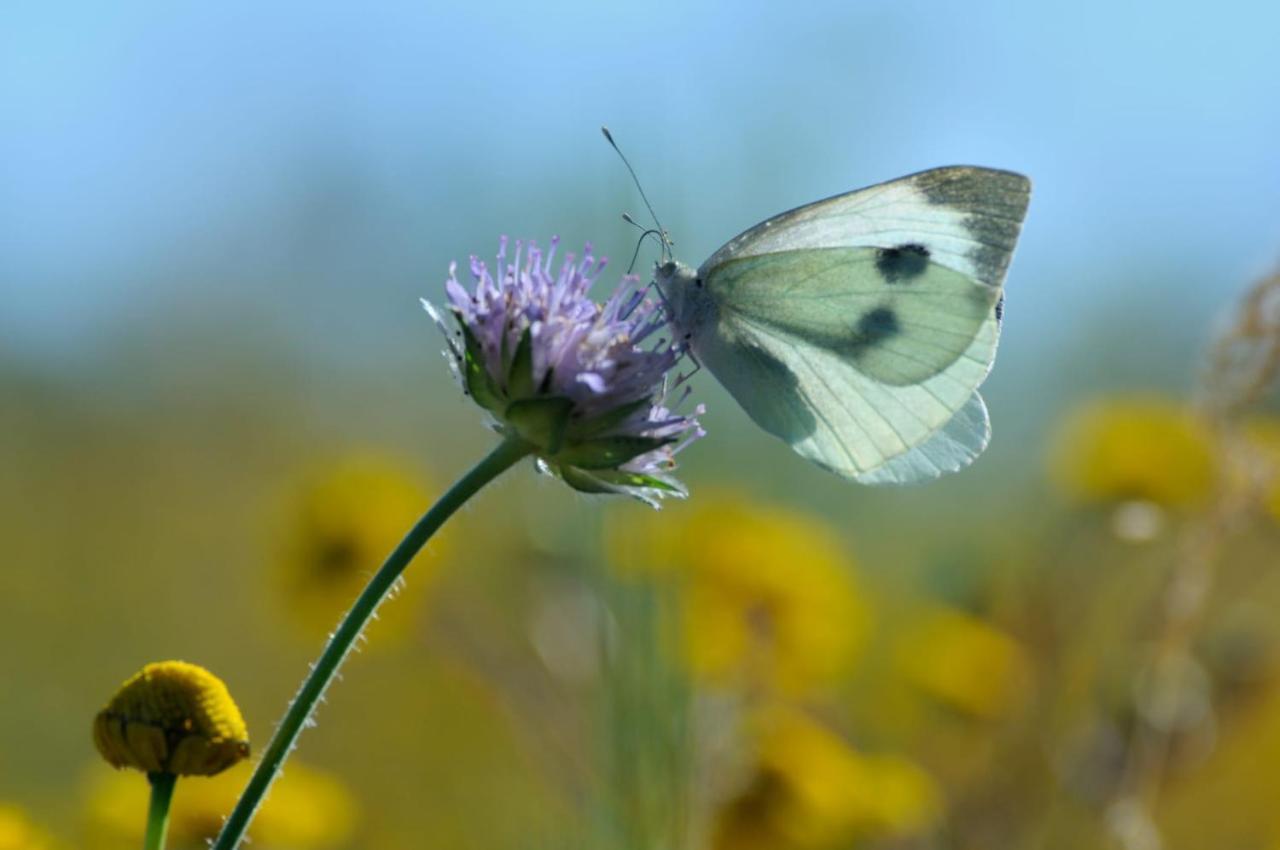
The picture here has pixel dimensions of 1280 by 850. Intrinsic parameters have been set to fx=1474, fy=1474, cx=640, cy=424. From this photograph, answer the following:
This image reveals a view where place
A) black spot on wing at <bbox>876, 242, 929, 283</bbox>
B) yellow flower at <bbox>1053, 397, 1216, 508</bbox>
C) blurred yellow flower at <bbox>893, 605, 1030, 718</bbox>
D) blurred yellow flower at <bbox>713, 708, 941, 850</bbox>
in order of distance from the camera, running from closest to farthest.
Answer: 1. black spot on wing at <bbox>876, 242, 929, 283</bbox>
2. blurred yellow flower at <bbox>713, 708, 941, 850</bbox>
3. blurred yellow flower at <bbox>893, 605, 1030, 718</bbox>
4. yellow flower at <bbox>1053, 397, 1216, 508</bbox>

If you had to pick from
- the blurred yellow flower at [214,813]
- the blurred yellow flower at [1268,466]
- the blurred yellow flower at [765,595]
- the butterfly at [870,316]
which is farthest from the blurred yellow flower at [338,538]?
the blurred yellow flower at [1268,466]

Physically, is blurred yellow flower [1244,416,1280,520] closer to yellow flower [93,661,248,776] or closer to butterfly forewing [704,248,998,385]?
butterfly forewing [704,248,998,385]

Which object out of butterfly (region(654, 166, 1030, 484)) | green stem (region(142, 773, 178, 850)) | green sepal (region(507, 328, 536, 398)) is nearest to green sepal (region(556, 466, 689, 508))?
green sepal (region(507, 328, 536, 398))

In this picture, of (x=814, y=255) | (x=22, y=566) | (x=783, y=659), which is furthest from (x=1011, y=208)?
(x=22, y=566)

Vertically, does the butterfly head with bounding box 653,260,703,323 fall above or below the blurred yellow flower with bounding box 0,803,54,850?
above

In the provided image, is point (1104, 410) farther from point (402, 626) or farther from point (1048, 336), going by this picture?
point (1048, 336)

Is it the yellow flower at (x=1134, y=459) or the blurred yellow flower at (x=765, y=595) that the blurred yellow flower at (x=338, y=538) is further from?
the yellow flower at (x=1134, y=459)
